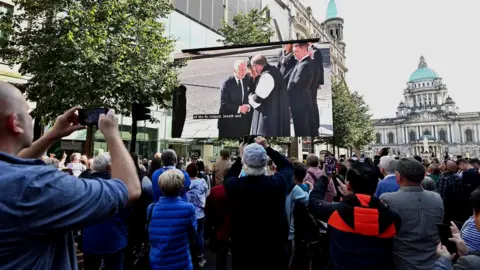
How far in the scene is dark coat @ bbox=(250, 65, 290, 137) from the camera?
933 cm

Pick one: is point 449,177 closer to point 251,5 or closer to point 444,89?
point 251,5

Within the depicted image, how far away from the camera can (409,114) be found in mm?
113312

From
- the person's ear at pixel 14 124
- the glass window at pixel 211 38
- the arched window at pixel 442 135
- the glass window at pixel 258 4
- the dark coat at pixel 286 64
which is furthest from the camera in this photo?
the arched window at pixel 442 135

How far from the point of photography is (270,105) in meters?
9.45

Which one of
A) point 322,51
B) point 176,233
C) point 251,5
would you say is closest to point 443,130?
point 251,5

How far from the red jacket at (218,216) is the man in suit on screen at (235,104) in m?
4.96

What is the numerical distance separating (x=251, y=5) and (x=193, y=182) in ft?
90.7

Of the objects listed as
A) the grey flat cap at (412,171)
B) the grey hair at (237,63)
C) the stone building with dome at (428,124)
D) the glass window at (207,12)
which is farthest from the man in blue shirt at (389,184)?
the stone building with dome at (428,124)

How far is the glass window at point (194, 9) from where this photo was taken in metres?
23.4

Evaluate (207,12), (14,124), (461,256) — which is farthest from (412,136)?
(14,124)

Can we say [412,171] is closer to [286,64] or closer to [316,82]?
[316,82]

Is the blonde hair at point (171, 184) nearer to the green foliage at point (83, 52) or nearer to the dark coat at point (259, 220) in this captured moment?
the dark coat at point (259, 220)

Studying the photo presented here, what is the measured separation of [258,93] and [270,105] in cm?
59
